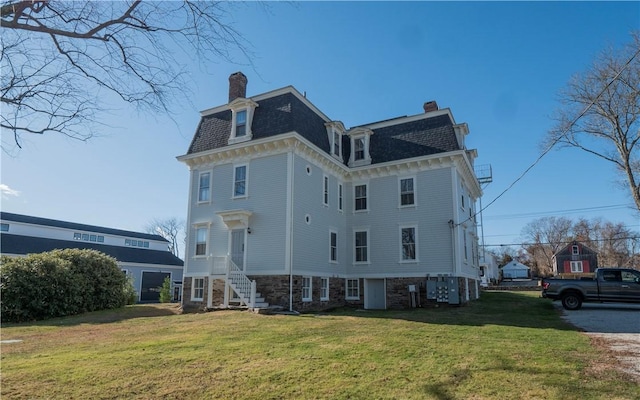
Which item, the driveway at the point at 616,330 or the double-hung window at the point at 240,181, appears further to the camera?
the double-hung window at the point at 240,181

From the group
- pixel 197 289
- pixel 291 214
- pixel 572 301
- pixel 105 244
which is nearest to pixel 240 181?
pixel 291 214

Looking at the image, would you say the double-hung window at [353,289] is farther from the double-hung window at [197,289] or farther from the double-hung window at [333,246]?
the double-hung window at [197,289]

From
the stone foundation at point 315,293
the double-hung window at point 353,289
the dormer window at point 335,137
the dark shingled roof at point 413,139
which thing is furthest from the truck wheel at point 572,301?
the dormer window at point 335,137

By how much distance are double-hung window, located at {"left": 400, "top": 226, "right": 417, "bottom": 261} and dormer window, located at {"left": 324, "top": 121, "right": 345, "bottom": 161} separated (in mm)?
5032

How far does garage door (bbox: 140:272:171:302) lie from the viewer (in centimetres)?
3416

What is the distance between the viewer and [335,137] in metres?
21.3

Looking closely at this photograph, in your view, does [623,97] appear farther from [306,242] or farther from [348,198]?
[306,242]

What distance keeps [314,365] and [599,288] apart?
14640 mm

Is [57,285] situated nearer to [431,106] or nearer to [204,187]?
[204,187]

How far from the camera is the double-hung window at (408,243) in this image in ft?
62.7

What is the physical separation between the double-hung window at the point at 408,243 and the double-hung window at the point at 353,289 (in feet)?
8.96

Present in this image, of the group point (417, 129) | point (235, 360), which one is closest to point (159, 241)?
point (417, 129)

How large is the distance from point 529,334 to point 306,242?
32.0 ft

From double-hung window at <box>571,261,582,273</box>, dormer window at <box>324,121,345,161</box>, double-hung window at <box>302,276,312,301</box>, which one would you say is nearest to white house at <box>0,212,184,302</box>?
double-hung window at <box>302,276,312,301</box>
